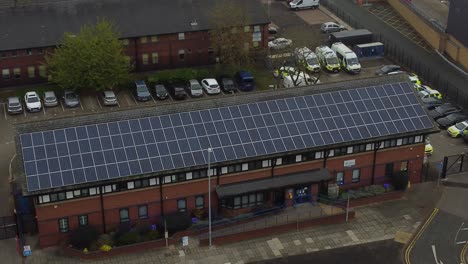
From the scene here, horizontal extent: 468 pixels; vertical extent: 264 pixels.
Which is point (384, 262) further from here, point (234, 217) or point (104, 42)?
point (104, 42)

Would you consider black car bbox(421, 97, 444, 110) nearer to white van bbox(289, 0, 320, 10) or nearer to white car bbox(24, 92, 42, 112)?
white van bbox(289, 0, 320, 10)

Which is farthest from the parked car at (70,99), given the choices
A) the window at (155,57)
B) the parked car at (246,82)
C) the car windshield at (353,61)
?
the car windshield at (353,61)

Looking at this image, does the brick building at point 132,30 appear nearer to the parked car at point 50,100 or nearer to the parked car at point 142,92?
the parked car at point 50,100

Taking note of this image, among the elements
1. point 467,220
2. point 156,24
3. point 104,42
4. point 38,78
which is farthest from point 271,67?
point 467,220

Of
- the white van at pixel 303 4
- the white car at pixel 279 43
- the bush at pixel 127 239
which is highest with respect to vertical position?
the white van at pixel 303 4

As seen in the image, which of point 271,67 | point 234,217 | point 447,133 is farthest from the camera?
point 271,67

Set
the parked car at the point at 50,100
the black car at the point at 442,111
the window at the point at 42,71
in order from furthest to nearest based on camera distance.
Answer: the window at the point at 42,71, the parked car at the point at 50,100, the black car at the point at 442,111

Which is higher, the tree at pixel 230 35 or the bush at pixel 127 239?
the tree at pixel 230 35
